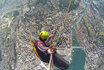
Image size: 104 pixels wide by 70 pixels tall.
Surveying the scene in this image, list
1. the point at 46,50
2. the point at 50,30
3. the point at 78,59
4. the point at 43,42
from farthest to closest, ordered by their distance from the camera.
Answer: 1. the point at 50,30
2. the point at 78,59
3. the point at 43,42
4. the point at 46,50

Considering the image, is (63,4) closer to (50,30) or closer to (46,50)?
(50,30)

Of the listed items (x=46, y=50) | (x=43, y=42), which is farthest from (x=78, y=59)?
(x=46, y=50)

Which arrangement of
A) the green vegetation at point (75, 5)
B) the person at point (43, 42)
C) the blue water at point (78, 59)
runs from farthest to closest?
the green vegetation at point (75, 5), the blue water at point (78, 59), the person at point (43, 42)

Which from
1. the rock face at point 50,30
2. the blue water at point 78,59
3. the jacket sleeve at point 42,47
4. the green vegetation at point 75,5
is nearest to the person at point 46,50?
the jacket sleeve at point 42,47

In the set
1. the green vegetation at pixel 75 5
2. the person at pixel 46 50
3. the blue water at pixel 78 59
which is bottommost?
the blue water at pixel 78 59

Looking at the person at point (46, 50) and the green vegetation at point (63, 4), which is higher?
the green vegetation at point (63, 4)

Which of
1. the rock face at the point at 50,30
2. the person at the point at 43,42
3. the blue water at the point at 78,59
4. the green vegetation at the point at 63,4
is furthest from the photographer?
the green vegetation at the point at 63,4

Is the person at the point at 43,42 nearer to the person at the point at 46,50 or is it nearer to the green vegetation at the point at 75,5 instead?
the person at the point at 46,50

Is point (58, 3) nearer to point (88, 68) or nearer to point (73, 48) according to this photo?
point (73, 48)

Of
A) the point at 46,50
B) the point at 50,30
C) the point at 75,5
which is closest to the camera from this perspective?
the point at 46,50
